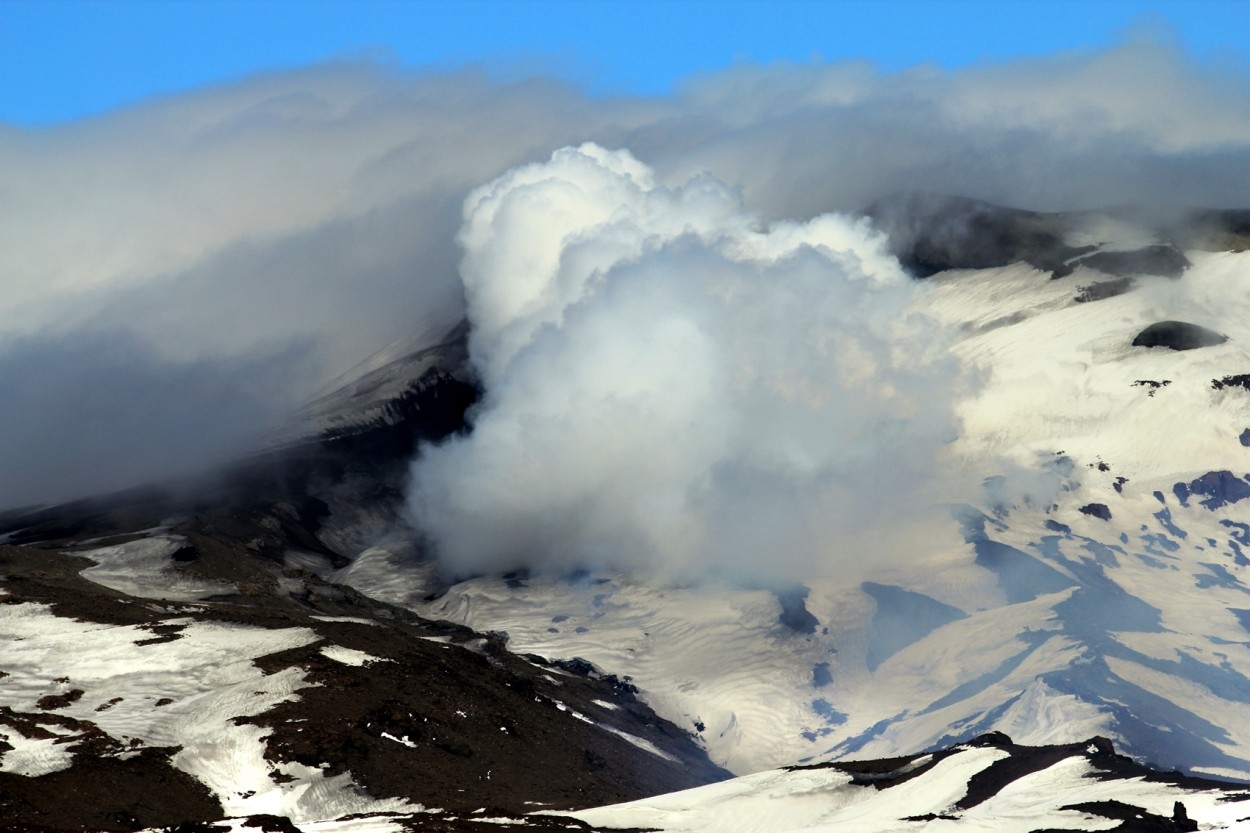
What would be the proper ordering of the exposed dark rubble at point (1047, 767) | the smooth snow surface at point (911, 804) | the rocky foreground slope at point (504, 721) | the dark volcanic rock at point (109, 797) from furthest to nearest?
the rocky foreground slope at point (504, 721), the dark volcanic rock at point (109, 797), the smooth snow surface at point (911, 804), the exposed dark rubble at point (1047, 767)

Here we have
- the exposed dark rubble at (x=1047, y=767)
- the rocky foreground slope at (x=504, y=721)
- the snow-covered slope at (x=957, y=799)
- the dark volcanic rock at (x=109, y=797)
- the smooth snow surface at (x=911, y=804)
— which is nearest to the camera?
the exposed dark rubble at (x=1047, y=767)

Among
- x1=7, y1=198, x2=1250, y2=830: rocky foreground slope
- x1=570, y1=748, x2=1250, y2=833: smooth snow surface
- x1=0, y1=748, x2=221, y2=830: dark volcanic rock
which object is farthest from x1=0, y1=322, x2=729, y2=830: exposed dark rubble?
x1=570, y1=748, x2=1250, y2=833: smooth snow surface

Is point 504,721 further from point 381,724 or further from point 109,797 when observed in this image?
point 109,797

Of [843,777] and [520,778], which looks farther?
[520,778]

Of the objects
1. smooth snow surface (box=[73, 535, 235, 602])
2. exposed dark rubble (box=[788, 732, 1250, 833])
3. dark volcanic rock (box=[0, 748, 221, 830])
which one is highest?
smooth snow surface (box=[73, 535, 235, 602])

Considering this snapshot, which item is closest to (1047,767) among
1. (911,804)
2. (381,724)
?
(911,804)

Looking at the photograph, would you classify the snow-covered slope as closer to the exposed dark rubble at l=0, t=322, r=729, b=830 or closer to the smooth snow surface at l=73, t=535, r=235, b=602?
the exposed dark rubble at l=0, t=322, r=729, b=830

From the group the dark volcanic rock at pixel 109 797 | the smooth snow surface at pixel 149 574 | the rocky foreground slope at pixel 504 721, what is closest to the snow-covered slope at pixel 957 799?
the rocky foreground slope at pixel 504 721

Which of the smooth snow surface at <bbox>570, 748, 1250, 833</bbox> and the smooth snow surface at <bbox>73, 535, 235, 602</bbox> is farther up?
the smooth snow surface at <bbox>73, 535, 235, 602</bbox>

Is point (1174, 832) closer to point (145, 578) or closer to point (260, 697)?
point (260, 697)

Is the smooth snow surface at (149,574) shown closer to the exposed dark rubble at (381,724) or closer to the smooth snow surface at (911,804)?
the exposed dark rubble at (381,724)

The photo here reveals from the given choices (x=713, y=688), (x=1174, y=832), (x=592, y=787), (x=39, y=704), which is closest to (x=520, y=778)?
(x=592, y=787)
